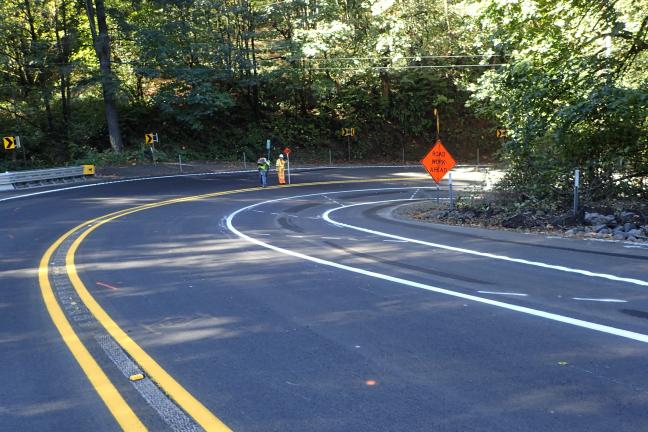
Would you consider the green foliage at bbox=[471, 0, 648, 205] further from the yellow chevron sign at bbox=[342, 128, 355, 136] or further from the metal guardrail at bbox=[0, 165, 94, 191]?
the yellow chevron sign at bbox=[342, 128, 355, 136]

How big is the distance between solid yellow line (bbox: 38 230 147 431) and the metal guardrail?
20903 millimetres

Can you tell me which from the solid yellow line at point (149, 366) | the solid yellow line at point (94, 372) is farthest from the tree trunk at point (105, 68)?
the solid yellow line at point (94, 372)

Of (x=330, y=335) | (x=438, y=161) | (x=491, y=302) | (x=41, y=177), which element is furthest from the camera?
(x=41, y=177)

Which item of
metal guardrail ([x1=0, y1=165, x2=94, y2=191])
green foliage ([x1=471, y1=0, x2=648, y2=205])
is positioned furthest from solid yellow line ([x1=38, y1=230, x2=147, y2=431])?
metal guardrail ([x1=0, y1=165, x2=94, y2=191])

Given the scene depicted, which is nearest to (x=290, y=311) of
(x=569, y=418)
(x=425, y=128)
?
(x=569, y=418)

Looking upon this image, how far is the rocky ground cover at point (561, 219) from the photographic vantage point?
1150 cm

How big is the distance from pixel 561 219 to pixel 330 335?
29.6 ft

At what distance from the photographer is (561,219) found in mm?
12688

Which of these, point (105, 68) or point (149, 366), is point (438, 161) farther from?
point (105, 68)

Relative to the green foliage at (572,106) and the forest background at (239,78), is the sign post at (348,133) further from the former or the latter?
the green foliage at (572,106)

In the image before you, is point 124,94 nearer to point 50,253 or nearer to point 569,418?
point 50,253

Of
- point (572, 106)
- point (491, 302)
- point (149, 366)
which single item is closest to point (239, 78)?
point (572, 106)

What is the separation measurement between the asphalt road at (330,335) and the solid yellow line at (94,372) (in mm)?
26

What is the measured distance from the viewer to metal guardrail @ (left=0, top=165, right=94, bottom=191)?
25.4 meters
